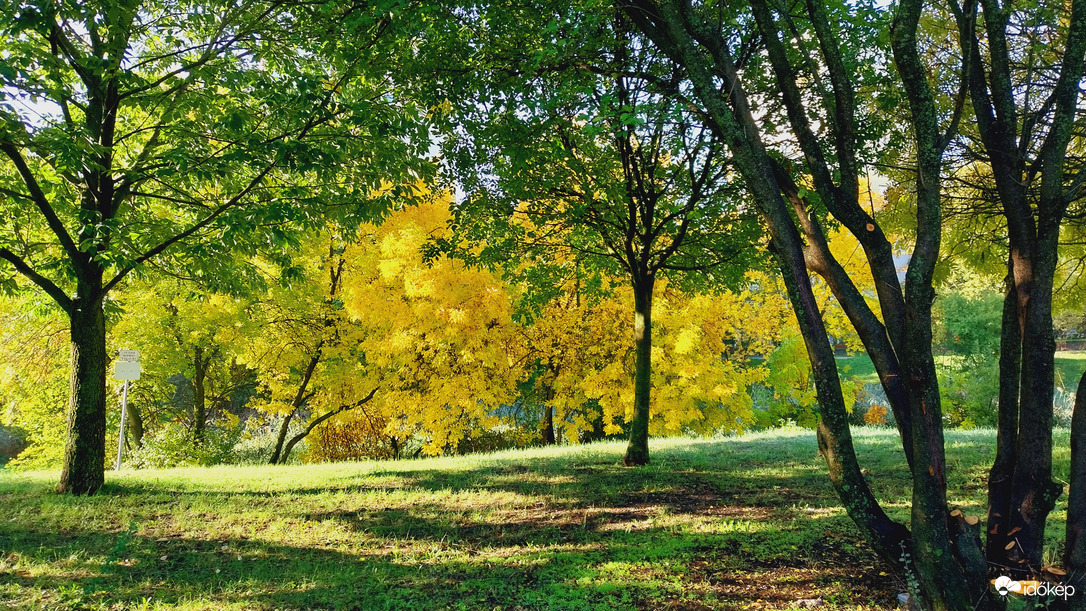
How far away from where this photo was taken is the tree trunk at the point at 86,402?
7867 millimetres

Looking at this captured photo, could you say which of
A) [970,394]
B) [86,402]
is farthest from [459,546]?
[970,394]

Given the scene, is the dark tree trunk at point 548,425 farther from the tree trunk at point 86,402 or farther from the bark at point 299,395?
the tree trunk at point 86,402

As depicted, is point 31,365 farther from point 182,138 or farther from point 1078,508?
point 1078,508

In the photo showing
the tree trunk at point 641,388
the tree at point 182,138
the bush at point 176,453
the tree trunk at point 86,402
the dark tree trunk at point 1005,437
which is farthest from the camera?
the bush at point 176,453

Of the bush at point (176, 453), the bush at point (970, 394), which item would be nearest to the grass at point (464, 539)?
the bush at point (176, 453)

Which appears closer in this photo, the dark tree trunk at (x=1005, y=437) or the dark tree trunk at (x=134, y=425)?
the dark tree trunk at (x=1005, y=437)

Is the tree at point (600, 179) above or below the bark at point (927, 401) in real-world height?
above

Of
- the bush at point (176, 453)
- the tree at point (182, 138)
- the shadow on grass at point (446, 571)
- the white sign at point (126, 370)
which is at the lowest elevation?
the bush at point (176, 453)

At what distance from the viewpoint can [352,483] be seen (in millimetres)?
8789

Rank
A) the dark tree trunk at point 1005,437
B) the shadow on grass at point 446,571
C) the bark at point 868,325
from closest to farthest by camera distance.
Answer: the bark at point 868,325
the dark tree trunk at point 1005,437
the shadow on grass at point 446,571

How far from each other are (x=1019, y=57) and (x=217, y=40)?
9.49 meters

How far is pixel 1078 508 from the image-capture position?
3.59m

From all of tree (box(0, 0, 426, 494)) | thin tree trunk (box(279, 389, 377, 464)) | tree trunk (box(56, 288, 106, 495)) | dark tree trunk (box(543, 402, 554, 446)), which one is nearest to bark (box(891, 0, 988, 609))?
tree (box(0, 0, 426, 494))

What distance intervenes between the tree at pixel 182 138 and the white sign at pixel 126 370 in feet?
7.59
